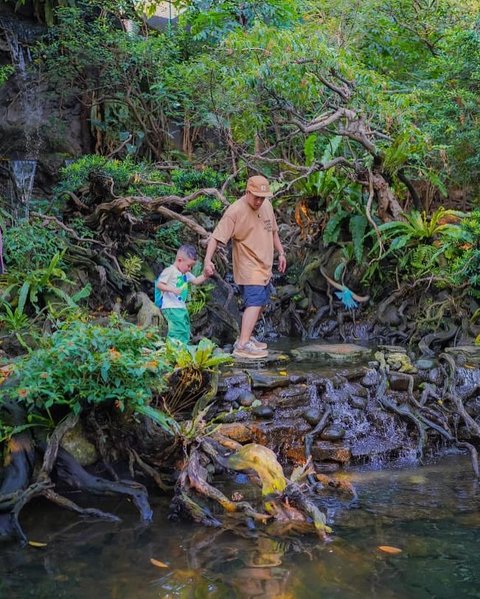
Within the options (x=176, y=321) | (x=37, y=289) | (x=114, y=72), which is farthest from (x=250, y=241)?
(x=114, y=72)

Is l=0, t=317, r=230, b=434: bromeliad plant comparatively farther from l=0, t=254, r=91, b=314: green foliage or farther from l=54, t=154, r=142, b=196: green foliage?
l=54, t=154, r=142, b=196: green foliage

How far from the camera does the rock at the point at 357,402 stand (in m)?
7.44

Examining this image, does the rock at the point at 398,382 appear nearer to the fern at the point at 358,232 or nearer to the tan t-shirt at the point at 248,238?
the tan t-shirt at the point at 248,238

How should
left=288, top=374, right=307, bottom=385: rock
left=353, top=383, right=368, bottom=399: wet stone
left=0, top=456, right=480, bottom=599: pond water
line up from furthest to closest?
left=353, top=383, right=368, bottom=399: wet stone < left=288, top=374, right=307, bottom=385: rock < left=0, top=456, right=480, bottom=599: pond water

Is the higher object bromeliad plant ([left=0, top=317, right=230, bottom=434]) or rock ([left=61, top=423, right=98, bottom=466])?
Answer: bromeliad plant ([left=0, top=317, right=230, bottom=434])

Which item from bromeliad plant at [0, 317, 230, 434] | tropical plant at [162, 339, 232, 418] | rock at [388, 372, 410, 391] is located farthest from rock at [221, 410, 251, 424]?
rock at [388, 372, 410, 391]

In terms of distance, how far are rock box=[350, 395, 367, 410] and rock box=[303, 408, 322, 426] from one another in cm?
53

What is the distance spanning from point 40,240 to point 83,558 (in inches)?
249

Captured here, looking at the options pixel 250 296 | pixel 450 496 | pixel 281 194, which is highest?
pixel 281 194

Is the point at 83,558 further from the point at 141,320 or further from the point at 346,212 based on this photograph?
the point at 346,212

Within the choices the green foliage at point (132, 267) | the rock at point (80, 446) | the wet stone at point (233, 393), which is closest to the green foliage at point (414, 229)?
the green foliage at point (132, 267)

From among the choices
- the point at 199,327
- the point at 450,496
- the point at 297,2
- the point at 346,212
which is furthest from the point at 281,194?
the point at 450,496

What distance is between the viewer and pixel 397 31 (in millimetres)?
14797

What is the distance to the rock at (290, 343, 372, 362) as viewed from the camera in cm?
889
